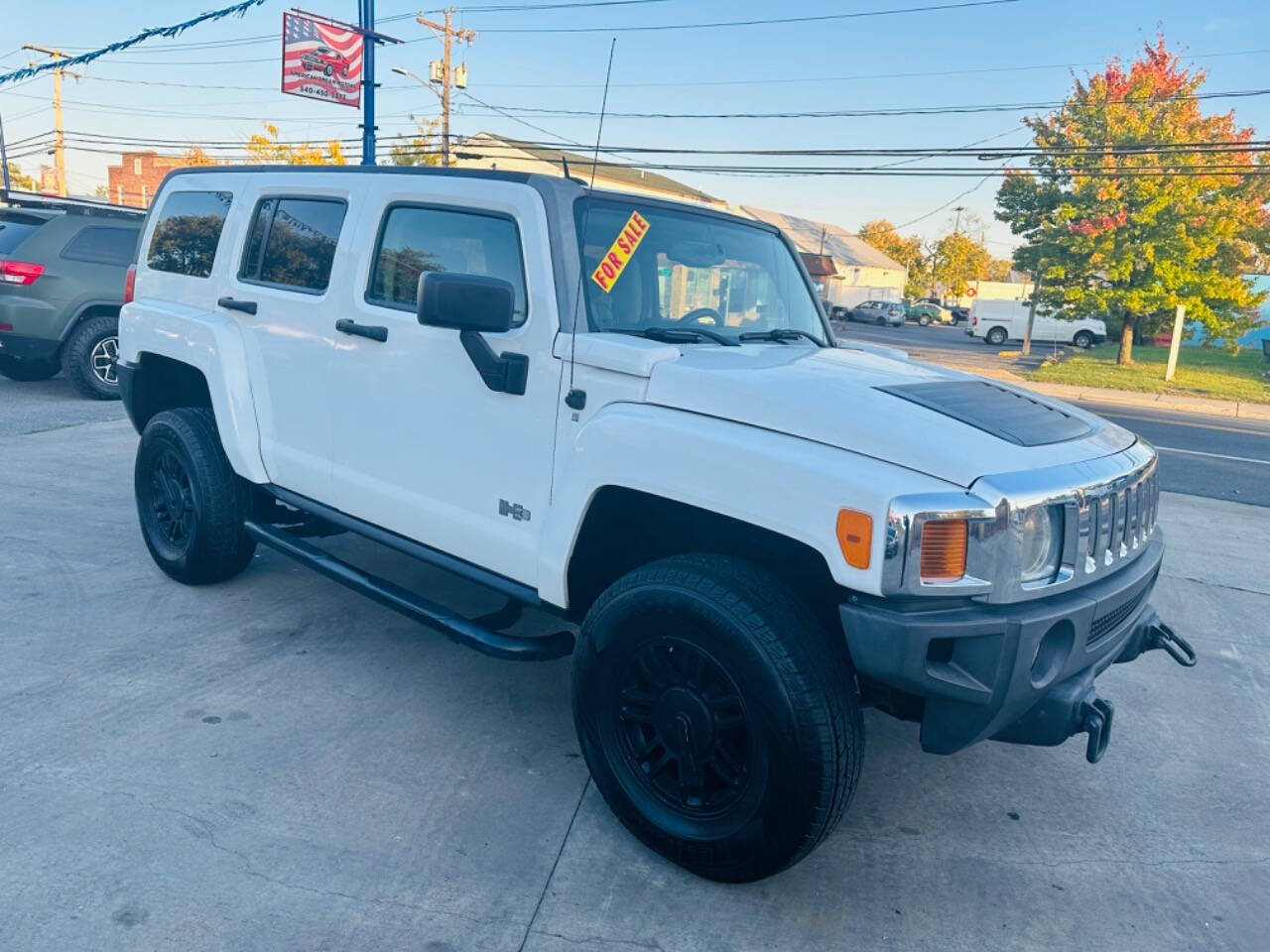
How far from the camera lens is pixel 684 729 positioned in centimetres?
284

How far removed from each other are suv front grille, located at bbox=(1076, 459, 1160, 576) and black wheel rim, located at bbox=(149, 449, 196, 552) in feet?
12.5

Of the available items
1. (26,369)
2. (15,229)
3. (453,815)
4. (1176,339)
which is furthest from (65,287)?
(1176,339)

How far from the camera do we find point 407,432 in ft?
12.1

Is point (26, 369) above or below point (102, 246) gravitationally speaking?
below

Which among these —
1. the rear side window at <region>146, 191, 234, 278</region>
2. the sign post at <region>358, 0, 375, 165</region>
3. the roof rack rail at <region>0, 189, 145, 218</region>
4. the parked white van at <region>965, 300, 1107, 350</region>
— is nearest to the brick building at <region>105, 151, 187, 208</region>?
the parked white van at <region>965, 300, 1107, 350</region>

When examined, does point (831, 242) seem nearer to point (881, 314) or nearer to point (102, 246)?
point (881, 314)

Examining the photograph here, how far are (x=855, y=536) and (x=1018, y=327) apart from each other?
43.9 meters

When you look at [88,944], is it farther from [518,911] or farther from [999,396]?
[999,396]

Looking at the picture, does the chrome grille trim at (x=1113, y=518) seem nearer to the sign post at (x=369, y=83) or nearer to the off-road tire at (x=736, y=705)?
the off-road tire at (x=736, y=705)

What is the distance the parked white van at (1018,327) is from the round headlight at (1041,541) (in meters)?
40.9

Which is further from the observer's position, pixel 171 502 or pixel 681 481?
pixel 171 502

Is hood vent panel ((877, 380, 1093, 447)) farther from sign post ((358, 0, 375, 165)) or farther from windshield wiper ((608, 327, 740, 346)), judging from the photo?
sign post ((358, 0, 375, 165))

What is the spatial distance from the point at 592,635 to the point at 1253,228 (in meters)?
30.3

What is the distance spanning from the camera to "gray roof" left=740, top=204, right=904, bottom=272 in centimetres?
7391
